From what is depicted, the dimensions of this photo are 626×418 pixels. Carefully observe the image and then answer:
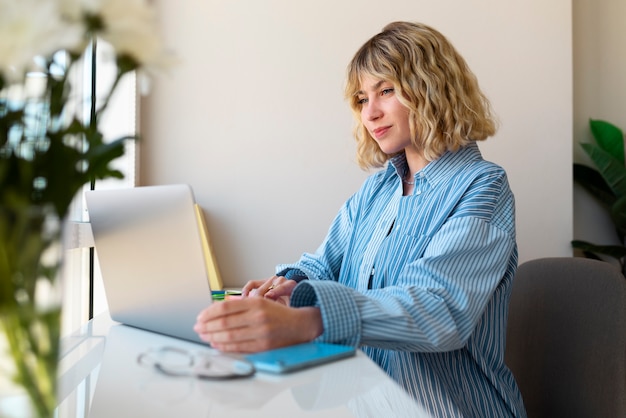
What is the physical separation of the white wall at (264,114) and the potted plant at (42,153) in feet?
6.72

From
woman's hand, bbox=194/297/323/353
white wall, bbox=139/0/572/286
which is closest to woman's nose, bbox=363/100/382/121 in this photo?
woman's hand, bbox=194/297/323/353

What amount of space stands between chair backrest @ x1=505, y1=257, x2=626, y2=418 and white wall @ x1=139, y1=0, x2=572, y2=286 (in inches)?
45.1

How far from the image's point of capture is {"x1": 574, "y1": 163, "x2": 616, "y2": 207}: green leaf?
2.75 metres

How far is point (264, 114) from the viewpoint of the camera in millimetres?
2473

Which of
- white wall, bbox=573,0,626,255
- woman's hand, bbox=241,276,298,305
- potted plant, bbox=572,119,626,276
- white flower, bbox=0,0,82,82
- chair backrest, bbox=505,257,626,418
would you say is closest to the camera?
Answer: white flower, bbox=0,0,82,82

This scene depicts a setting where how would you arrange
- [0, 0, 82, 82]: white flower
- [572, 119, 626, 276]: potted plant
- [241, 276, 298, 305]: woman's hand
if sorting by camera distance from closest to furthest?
[0, 0, 82, 82]: white flower, [241, 276, 298, 305]: woman's hand, [572, 119, 626, 276]: potted plant

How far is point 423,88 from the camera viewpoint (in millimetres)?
1493

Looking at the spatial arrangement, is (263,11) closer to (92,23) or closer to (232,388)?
(232,388)

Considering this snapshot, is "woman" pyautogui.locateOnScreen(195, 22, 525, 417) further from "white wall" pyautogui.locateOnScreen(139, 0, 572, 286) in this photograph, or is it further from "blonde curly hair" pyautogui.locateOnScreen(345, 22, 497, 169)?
"white wall" pyautogui.locateOnScreen(139, 0, 572, 286)

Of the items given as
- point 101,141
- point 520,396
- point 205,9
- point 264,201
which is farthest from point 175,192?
point 205,9

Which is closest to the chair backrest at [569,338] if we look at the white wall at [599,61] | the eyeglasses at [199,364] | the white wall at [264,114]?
the eyeglasses at [199,364]

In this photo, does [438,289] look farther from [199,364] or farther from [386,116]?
[386,116]

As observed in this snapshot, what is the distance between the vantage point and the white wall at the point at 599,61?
2.92 m

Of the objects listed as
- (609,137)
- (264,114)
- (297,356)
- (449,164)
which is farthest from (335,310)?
(609,137)
